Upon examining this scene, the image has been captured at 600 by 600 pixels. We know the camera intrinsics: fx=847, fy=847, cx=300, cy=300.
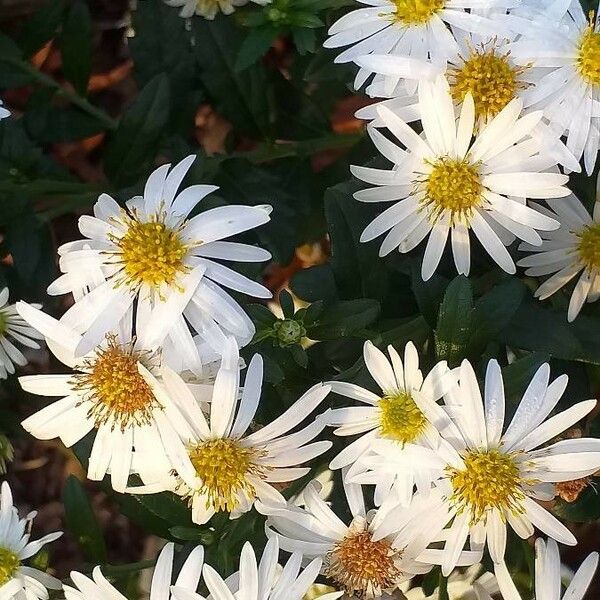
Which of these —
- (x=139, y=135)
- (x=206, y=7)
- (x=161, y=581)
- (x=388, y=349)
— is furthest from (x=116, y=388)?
(x=206, y=7)

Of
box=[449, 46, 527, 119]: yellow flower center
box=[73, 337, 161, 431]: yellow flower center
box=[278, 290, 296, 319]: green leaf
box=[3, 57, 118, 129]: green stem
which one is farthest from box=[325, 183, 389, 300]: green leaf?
box=[3, 57, 118, 129]: green stem

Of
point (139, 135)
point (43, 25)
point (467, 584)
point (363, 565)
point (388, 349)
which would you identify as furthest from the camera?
point (43, 25)

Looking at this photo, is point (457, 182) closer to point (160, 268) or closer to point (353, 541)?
point (160, 268)

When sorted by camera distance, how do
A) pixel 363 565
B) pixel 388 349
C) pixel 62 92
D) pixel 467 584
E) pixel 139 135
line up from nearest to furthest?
pixel 388 349 < pixel 363 565 < pixel 467 584 < pixel 139 135 < pixel 62 92

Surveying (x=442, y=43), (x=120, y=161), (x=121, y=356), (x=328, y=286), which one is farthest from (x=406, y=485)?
(x=120, y=161)

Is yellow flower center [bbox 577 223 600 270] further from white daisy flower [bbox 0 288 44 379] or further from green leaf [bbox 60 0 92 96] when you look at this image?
green leaf [bbox 60 0 92 96]

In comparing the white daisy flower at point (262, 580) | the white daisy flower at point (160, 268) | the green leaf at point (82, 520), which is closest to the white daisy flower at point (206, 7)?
the white daisy flower at point (160, 268)

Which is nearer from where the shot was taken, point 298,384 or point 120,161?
point 298,384

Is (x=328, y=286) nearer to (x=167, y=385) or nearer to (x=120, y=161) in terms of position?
(x=167, y=385)
